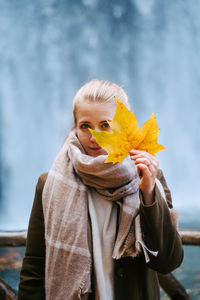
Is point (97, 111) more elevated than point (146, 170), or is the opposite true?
point (97, 111)

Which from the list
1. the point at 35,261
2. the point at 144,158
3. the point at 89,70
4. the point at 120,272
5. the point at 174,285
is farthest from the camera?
the point at 89,70

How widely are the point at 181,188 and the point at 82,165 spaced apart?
85.6 inches

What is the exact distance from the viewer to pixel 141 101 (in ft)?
11.1

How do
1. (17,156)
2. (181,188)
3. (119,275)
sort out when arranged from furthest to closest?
(17,156) < (181,188) < (119,275)

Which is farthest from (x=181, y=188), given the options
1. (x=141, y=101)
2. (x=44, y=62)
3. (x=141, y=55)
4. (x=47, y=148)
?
(x=44, y=62)

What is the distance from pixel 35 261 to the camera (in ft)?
2.57

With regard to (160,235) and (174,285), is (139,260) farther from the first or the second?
(174,285)

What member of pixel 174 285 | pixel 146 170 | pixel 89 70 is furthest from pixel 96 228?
pixel 89 70

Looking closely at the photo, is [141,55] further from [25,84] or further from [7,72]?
[7,72]

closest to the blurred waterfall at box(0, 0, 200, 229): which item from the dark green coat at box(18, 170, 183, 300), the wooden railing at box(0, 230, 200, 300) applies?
the wooden railing at box(0, 230, 200, 300)

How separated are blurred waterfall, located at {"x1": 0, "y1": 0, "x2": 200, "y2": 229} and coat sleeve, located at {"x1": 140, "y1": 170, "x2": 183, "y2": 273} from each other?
1.87 m

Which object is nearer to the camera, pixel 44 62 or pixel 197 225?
pixel 197 225

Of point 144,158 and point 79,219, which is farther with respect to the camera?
point 79,219

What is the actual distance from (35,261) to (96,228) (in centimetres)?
25
